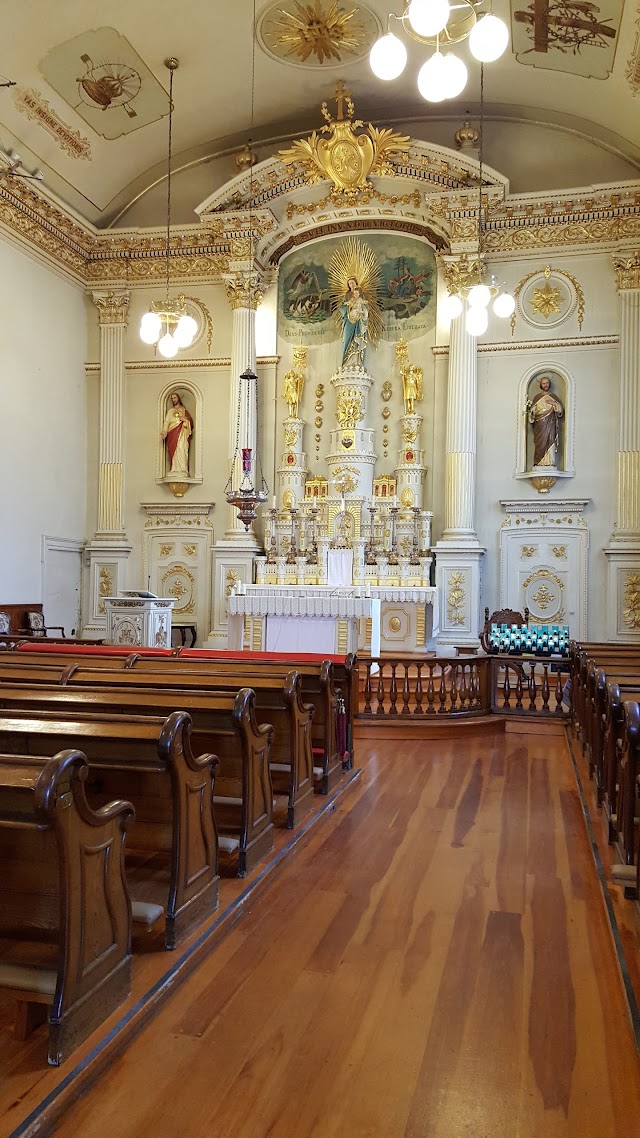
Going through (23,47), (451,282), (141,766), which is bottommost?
(141,766)

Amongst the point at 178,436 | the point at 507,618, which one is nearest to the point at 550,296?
the point at 507,618

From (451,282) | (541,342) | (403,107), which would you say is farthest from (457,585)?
(403,107)

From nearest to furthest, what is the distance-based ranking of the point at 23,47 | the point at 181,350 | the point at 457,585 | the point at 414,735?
1. the point at 414,735
2. the point at 23,47
3. the point at 457,585
4. the point at 181,350

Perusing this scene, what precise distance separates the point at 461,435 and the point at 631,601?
3407 mm

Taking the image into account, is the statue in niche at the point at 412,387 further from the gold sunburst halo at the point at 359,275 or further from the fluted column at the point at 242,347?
the fluted column at the point at 242,347

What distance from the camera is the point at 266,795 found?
4.06 metres

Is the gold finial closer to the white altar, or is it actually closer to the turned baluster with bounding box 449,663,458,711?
the white altar

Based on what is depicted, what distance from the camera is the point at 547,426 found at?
11.8m

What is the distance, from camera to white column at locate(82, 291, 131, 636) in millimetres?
13148

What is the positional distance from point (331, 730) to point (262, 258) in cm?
995

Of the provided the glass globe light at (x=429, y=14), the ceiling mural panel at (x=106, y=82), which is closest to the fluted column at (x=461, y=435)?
the ceiling mural panel at (x=106, y=82)

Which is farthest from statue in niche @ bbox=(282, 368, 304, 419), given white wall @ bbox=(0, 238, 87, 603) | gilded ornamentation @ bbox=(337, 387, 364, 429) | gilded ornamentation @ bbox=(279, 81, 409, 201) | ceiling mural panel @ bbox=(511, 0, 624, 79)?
ceiling mural panel @ bbox=(511, 0, 624, 79)

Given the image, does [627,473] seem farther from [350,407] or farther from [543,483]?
[350,407]

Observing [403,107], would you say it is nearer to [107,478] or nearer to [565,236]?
[565,236]
